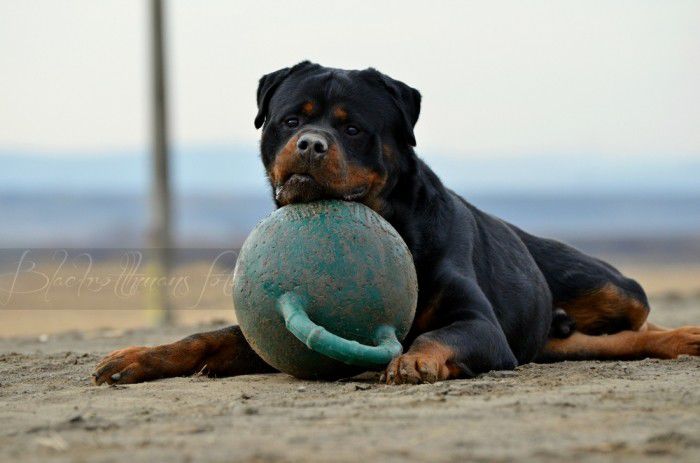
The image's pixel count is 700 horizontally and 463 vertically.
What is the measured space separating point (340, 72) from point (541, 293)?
1.89m

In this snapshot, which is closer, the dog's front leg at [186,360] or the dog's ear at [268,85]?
the dog's front leg at [186,360]

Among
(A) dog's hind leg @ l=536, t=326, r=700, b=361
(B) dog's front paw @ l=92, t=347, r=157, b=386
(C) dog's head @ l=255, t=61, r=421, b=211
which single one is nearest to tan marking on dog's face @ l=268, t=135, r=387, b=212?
(C) dog's head @ l=255, t=61, r=421, b=211

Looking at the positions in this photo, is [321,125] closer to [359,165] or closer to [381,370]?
[359,165]

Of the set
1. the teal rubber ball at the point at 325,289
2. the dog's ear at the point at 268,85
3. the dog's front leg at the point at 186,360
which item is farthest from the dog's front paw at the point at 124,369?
the dog's ear at the point at 268,85

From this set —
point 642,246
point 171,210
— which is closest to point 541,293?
point 171,210

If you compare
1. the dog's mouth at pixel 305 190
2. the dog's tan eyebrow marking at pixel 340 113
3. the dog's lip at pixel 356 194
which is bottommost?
the dog's lip at pixel 356 194

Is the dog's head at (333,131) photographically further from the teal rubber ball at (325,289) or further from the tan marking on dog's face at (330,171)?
the teal rubber ball at (325,289)

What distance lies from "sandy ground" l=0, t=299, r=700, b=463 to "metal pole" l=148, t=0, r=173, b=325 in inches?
243

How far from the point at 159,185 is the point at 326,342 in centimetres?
764

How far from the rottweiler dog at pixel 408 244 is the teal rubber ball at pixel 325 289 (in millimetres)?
202

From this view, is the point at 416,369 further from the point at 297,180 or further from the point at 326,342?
the point at 297,180

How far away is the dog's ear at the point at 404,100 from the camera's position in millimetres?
5754

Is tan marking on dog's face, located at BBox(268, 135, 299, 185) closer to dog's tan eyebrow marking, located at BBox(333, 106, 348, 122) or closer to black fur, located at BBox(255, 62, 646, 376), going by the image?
black fur, located at BBox(255, 62, 646, 376)

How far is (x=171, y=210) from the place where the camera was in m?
11.9
